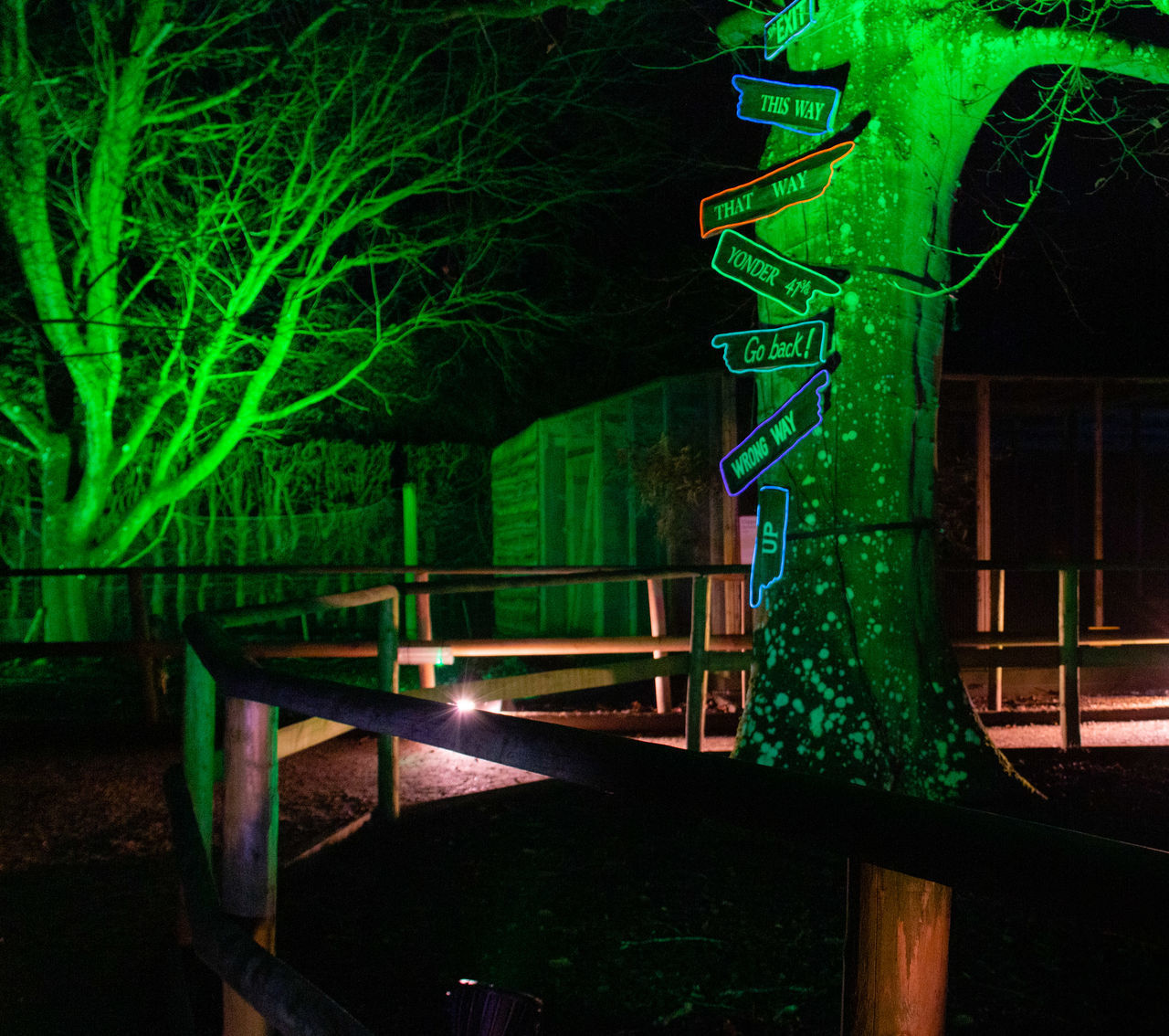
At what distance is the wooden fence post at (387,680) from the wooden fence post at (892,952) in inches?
148

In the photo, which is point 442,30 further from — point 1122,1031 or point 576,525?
point 1122,1031

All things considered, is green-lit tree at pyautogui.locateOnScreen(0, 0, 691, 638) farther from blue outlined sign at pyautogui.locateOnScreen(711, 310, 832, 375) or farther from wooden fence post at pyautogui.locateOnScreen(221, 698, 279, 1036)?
wooden fence post at pyautogui.locateOnScreen(221, 698, 279, 1036)

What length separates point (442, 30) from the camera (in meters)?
12.0

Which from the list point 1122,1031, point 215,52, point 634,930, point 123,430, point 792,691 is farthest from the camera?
point 123,430

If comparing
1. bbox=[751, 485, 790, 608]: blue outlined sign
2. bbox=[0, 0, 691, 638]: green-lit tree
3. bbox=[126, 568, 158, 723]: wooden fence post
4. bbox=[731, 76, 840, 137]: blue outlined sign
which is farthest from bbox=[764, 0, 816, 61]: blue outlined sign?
bbox=[126, 568, 158, 723]: wooden fence post

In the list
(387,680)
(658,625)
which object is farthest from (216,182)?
(387,680)

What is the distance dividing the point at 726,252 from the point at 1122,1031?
3533 mm

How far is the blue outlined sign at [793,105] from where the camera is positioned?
4820 mm

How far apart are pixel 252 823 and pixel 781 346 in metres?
3.37

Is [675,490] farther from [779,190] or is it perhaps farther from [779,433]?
[779,190]

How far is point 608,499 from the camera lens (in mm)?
11336

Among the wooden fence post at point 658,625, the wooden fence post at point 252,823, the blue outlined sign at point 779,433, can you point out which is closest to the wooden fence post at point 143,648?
the wooden fence post at point 658,625

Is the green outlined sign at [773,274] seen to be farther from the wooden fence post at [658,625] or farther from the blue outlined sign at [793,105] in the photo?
the wooden fence post at [658,625]

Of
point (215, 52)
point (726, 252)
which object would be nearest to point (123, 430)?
point (215, 52)
